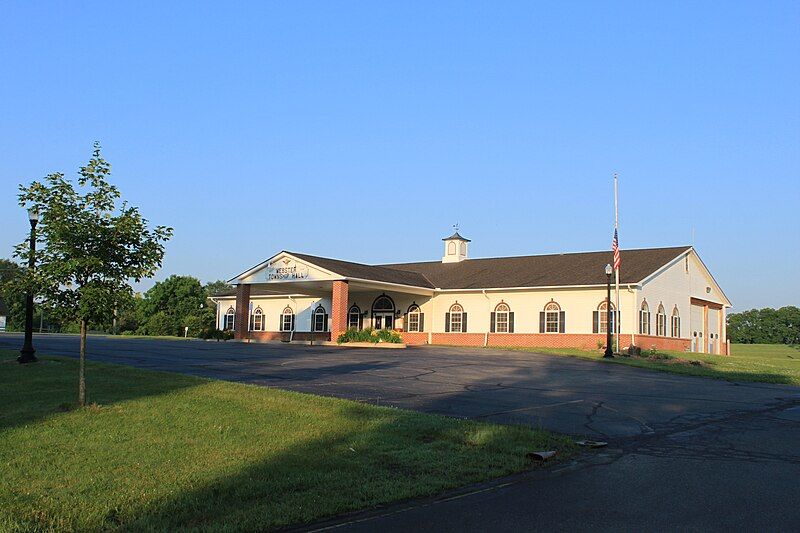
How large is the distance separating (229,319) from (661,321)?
101 feet

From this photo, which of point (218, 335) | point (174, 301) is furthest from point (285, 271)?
point (174, 301)

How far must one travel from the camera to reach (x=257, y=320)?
2127 inches

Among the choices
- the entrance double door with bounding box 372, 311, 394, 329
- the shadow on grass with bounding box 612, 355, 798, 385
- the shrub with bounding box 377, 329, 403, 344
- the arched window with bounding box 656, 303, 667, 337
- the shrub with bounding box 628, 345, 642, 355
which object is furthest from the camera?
the entrance double door with bounding box 372, 311, 394, 329

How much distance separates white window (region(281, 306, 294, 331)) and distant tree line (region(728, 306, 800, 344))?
83164mm

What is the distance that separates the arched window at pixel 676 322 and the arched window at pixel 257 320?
27.9 metres

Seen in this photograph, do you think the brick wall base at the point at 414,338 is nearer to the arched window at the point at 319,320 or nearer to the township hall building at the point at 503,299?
the township hall building at the point at 503,299

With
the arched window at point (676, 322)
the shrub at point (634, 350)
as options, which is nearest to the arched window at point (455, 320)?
the shrub at point (634, 350)

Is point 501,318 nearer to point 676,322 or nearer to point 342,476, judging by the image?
point 676,322

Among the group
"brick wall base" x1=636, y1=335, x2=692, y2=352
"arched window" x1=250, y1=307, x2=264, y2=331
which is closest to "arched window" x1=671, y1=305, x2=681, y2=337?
"brick wall base" x1=636, y1=335, x2=692, y2=352

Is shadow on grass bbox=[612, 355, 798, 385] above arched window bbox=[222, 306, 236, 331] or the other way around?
the other way around

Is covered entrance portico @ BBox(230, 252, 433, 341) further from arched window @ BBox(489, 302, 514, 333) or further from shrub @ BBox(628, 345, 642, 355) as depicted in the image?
shrub @ BBox(628, 345, 642, 355)

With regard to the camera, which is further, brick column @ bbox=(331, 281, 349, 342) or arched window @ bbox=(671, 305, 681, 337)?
arched window @ bbox=(671, 305, 681, 337)

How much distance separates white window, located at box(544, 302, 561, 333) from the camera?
40125 millimetres

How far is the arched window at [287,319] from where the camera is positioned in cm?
5147
